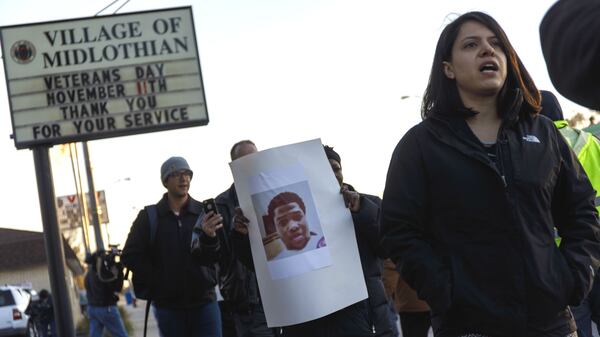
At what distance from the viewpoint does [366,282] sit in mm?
5582

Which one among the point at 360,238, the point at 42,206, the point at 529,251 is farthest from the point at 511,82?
the point at 42,206

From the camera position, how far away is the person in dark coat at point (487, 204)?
3.63 metres

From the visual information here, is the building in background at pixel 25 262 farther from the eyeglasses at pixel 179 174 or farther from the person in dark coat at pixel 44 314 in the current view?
the eyeglasses at pixel 179 174

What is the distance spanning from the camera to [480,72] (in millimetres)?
3863

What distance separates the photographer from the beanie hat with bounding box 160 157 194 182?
7.77 meters

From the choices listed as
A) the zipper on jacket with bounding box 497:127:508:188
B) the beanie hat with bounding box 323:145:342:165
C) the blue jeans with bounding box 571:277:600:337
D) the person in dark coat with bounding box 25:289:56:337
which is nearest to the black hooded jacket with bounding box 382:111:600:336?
the zipper on jacket with bounding box 497:127:508:188

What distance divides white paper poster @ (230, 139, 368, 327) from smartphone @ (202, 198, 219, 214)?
45 cm

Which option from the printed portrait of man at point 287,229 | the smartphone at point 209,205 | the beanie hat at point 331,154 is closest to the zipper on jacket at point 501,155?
the printed portrait of man at point 287,229

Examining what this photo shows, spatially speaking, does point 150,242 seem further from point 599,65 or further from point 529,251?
point 599,65

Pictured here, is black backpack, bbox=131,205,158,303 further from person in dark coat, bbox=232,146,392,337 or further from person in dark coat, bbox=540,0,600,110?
person in dark coat, bbox=540,0,600,110

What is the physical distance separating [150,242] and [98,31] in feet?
16.9

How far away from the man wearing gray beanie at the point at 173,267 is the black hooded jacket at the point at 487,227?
3995 mm

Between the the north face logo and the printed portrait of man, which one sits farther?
the printed portrait of man

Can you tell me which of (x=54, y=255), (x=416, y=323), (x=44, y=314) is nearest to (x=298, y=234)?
(x=416, y=323)
